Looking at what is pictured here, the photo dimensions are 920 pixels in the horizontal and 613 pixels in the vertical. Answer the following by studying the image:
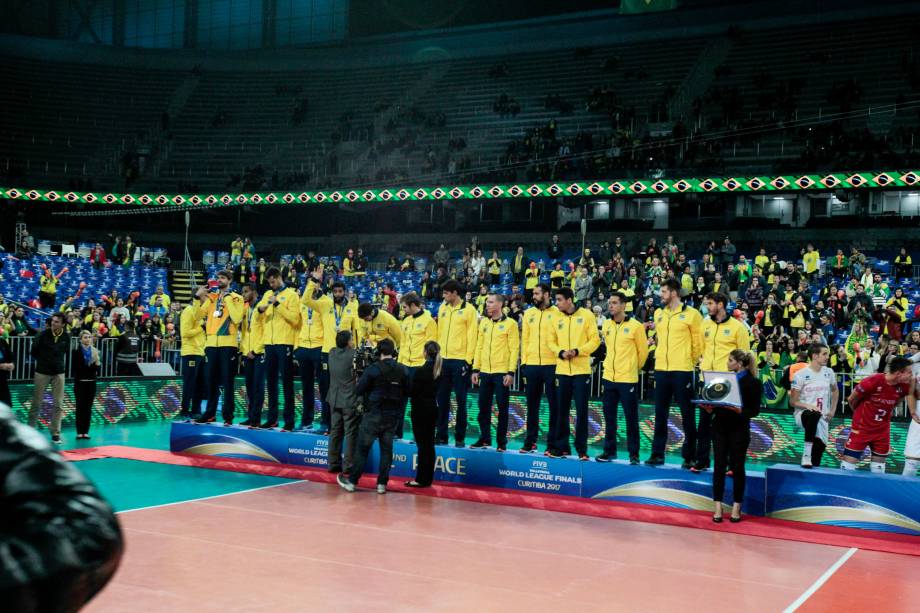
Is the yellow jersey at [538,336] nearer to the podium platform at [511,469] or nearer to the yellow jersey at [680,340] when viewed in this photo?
the podium platform at [511,469]

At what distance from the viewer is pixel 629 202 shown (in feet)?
111

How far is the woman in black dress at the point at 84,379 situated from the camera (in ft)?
50.2

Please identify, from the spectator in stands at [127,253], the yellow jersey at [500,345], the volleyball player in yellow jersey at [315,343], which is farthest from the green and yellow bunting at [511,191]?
the volleyball player in yellow jersey at [315,343]

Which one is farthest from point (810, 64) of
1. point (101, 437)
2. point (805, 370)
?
point (101, 437)

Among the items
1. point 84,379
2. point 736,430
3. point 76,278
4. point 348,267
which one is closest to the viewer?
point 736,430

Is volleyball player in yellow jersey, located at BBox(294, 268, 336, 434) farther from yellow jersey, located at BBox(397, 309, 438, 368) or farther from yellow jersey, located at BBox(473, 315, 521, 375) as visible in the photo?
yellow jersey, located at BBox(473, 315, 521, 375)

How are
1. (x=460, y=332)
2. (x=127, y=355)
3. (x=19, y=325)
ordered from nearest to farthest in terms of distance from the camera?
(x=460, y=332) → (x=19, y=325) → (x=127, y=355)

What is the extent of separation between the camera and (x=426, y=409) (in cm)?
1172

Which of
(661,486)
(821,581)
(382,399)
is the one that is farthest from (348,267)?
(821,581)

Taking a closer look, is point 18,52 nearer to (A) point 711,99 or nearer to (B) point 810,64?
(A) point 711,99

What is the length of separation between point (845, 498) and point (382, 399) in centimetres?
557

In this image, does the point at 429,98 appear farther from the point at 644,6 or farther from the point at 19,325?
the point at 19,325

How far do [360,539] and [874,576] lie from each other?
4865 millimetres

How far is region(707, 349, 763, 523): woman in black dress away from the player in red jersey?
1.29 meters
